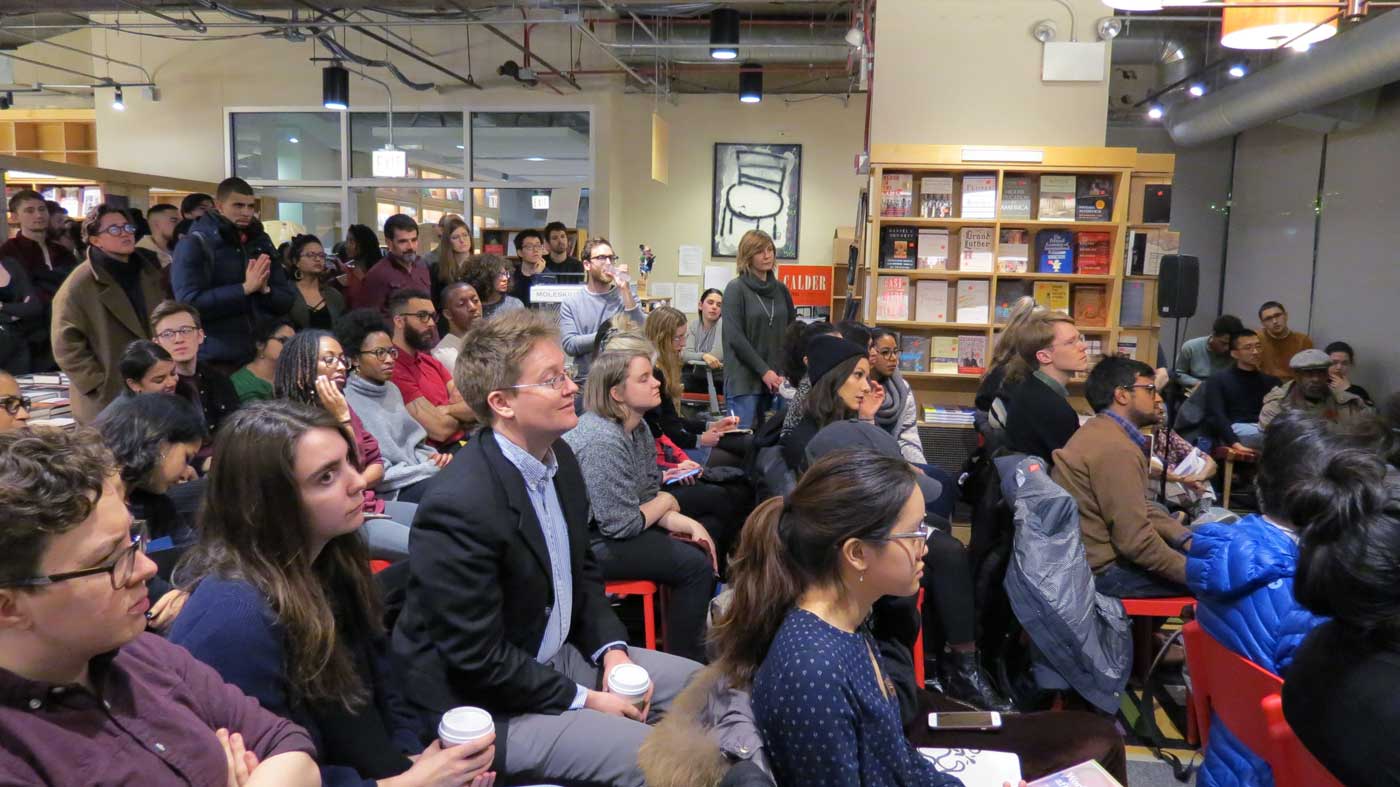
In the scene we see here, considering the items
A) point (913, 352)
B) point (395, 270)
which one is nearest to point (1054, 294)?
point (913, 352)

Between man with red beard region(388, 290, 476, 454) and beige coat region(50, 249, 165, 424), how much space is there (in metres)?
1.26

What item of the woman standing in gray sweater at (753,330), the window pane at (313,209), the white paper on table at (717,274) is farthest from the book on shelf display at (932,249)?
the window pane at (313,209)

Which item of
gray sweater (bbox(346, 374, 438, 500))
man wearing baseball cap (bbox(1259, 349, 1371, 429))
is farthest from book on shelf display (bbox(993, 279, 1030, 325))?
gray sweater (bbox(346, 374, 438, 500))

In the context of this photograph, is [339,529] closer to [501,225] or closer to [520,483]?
[520,483]

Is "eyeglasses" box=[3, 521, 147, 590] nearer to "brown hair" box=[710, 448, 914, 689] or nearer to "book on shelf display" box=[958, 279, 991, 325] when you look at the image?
"brown hair" box=[710, 448, 914, 689]

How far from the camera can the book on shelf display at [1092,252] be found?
606 cm

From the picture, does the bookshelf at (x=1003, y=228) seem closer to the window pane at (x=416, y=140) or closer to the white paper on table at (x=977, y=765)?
the white paper on table at (x=977, y=765)

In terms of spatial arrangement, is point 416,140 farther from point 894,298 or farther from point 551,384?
point 551,384

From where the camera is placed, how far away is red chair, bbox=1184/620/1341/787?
1.88m

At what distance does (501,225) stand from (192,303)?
7.55m

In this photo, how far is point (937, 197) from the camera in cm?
612

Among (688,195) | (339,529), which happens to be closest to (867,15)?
(688,195)

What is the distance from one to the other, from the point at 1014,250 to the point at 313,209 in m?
8.96

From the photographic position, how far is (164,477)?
9.02 ft
